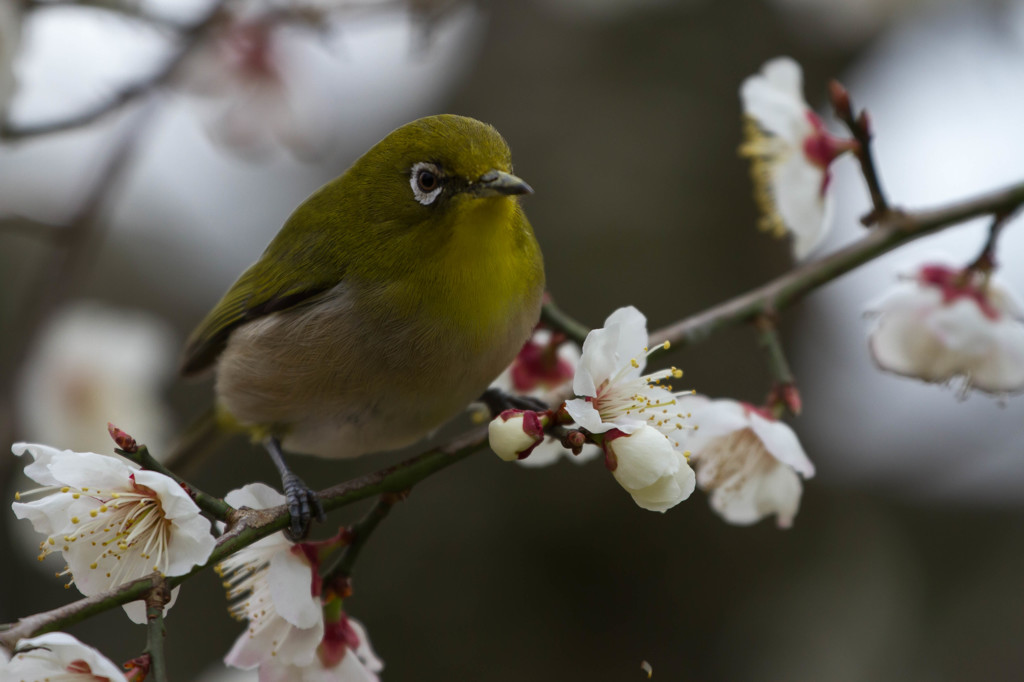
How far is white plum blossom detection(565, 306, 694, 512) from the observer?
1653mm

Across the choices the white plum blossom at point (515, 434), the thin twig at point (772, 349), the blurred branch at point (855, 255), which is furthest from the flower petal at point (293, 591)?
the thin twig at point (772, 349)

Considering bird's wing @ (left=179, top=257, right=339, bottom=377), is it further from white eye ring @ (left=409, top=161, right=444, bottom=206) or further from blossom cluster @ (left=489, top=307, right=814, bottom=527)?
blossom cluster @ (left=489, top=307, right=814, bottom=527)

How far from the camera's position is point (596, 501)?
17.5ft

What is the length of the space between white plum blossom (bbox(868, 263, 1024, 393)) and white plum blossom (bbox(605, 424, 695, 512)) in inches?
39.4

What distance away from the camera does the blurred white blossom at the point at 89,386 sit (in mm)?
3907

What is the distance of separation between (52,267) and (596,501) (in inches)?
123

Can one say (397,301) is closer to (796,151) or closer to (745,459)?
(745,459)

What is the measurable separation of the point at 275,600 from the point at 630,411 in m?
0.77

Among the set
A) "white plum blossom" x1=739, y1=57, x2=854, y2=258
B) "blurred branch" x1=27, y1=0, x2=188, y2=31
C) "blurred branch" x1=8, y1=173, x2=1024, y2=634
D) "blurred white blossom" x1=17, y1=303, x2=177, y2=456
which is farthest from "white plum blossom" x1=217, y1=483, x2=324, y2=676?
"blurred white blossom" x1=17, y1=303, x2=177, y2=456

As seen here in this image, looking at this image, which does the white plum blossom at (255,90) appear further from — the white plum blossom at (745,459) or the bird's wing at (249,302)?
the white plum blossom at (745,459)

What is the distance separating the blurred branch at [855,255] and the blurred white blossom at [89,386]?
2.59 meters

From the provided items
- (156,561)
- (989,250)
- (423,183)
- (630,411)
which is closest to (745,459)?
(630,411)

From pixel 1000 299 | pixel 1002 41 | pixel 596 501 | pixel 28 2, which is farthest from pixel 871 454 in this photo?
pixel 28 2

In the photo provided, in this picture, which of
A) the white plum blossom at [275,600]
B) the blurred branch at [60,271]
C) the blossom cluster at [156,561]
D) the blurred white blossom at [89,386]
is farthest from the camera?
the blurred white blossom at [89,386]
